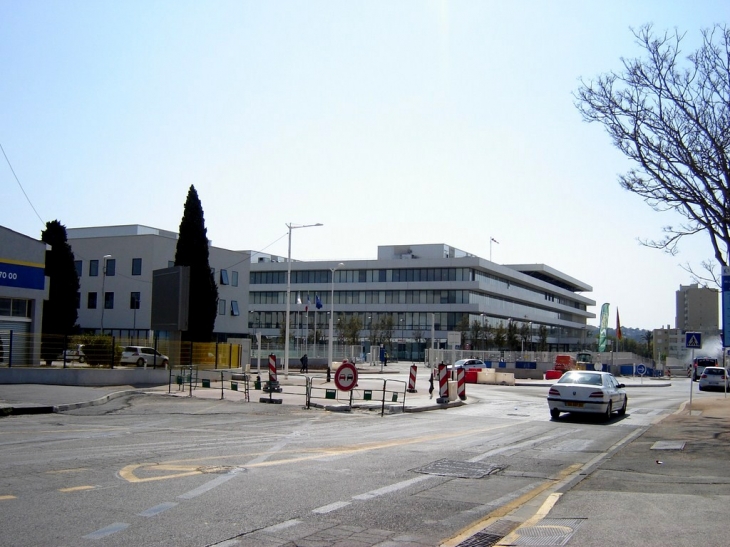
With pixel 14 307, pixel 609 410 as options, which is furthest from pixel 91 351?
pixel 609 410

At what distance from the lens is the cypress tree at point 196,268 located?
47906 millimetres

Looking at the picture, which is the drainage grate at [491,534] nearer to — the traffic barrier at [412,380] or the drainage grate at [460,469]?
the drainage grate at [460,469]

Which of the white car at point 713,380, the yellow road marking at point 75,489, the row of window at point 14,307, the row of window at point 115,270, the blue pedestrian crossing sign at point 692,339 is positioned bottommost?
the white car at point 713,380

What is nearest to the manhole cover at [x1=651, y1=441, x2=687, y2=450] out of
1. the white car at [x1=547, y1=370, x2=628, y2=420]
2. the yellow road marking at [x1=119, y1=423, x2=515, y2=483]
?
the yellow road marking at [x1=119, y1=423, x2=515, y2=483]

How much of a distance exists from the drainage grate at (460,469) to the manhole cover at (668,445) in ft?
15.1

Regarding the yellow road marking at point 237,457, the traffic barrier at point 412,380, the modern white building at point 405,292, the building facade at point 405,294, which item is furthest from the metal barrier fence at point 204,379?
the building facade at point 405,294

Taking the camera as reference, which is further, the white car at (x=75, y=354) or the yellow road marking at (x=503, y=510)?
the white car at (x=75, y=354)

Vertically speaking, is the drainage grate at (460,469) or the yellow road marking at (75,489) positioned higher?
the yellow road marking at (75,489)

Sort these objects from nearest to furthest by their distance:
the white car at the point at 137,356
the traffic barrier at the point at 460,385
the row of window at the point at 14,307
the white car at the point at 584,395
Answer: the white car at the point at 584,395 → the traffic barrier at the point at 460,385 → the row of window at the point at 14,307 → the white car at the point at 137,356

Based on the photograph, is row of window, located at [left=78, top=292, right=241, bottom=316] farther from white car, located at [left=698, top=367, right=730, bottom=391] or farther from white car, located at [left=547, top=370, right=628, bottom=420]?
white car, located at [left=547, top=370, right=628, bottom=420]

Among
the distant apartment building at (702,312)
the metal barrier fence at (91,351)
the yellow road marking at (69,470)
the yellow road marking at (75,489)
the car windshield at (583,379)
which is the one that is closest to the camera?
the yellow road marking at (75,489)

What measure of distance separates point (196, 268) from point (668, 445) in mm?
37356

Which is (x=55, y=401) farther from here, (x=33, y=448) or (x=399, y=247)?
(x=399, y=247)

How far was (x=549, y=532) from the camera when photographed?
287 inches
